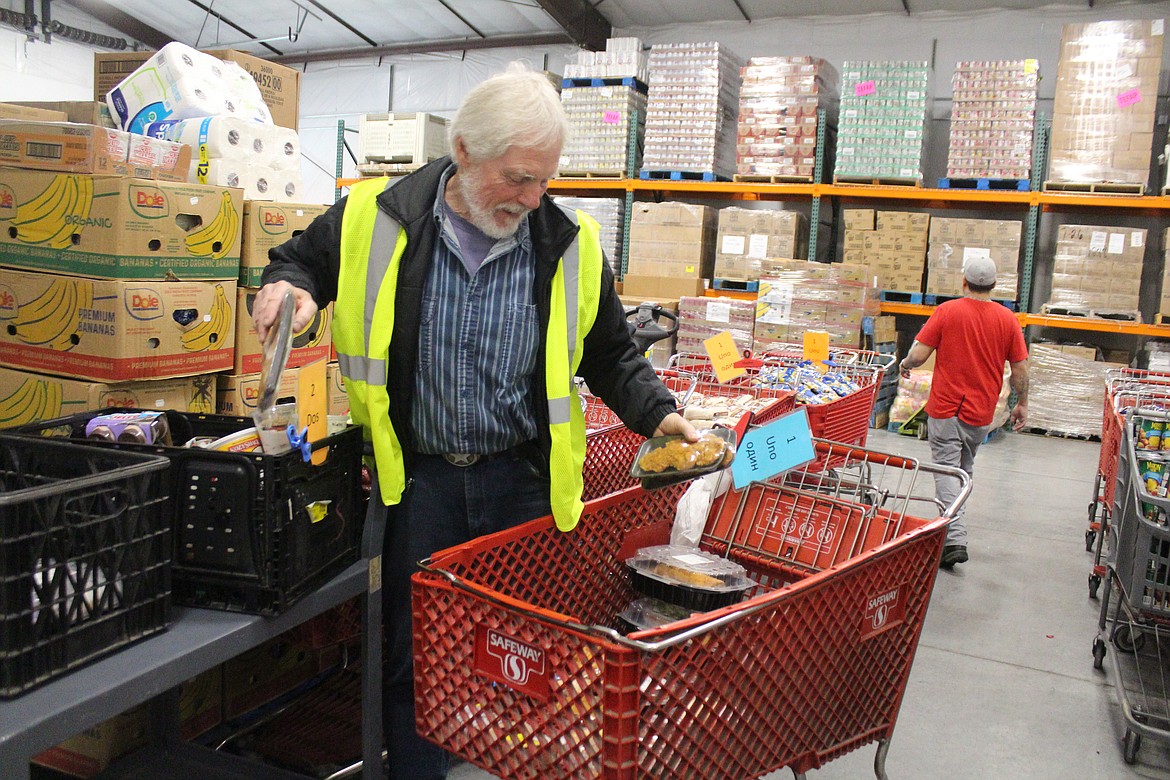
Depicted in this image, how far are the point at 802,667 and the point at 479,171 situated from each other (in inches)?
47.3

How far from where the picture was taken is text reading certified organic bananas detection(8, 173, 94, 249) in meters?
3.12

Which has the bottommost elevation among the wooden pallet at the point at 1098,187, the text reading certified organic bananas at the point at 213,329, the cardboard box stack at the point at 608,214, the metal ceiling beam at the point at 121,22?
the text reading certified organic bananas at the point at 213,329

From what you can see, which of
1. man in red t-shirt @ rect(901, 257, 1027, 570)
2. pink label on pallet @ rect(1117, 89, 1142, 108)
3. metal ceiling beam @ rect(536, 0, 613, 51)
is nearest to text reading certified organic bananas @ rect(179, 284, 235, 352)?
man in red t-shirt @ rect(901, 257, 1027, 570)

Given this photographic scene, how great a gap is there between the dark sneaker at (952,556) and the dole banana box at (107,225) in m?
3.86

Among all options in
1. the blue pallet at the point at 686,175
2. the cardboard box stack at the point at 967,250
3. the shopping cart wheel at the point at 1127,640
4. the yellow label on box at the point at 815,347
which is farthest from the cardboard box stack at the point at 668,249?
the shopping cart wheel at the point at 1127,640

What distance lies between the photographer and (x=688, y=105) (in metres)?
9.96

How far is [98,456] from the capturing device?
165cm

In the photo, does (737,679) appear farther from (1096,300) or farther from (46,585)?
(1096,300)

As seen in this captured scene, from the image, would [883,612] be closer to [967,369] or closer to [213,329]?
[213,329]

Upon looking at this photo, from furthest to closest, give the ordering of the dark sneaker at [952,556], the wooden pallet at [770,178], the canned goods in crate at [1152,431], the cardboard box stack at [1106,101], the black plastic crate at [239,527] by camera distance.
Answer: the wooden pallet at [770,178] → the cardboard box stack at [1106,101] → the dark sneaker at [952,556] → the canned goods in crate at [1152,431] → the black plastic crate at [239,527]

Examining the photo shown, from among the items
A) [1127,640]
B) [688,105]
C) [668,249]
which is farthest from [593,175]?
[1127,640]

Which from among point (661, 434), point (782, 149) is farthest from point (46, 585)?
point (782, 149)

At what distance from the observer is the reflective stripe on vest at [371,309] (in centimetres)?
196

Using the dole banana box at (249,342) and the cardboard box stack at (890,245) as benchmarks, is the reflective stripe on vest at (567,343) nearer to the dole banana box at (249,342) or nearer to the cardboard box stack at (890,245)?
the dole banana box at (249,342)
